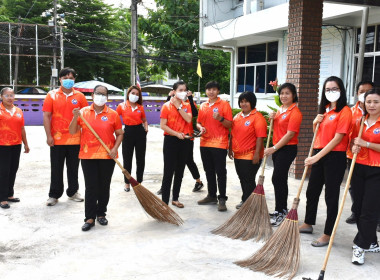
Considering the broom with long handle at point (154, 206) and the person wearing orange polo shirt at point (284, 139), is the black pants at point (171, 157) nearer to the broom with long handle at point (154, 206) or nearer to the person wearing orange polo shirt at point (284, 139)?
the broom with long handle at point (154, 206)

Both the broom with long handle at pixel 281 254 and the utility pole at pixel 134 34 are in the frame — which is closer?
the broom with long handle at pixel 281 254

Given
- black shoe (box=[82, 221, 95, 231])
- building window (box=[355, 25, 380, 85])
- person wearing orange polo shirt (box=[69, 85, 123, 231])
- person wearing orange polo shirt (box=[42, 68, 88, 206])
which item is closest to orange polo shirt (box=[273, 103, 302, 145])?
person wearing orange polo shirt (box=[69, 85, 123, 231])

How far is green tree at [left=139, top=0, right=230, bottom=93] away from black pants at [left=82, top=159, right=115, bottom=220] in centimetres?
1688

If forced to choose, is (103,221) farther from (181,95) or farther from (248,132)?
(248,132)

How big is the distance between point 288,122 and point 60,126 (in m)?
2.98

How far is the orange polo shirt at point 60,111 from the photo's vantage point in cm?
532

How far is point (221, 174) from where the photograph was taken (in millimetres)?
5227

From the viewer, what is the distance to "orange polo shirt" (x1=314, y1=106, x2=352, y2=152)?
3.82 m

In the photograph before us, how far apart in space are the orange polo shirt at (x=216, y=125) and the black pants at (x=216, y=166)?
0.27 ft

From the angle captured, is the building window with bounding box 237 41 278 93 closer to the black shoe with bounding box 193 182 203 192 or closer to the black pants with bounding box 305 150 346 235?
the black shoe with bounding box 193 182 203 192

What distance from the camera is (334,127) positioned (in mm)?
3920

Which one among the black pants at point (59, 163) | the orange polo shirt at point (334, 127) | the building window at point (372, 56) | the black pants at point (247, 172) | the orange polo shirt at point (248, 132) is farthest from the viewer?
the building window at point (372, 56)

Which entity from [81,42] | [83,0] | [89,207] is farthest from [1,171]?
[83,0]

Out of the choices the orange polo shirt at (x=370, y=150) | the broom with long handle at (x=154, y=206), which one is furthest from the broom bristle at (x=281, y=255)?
the broom with long handle at (x=154, y=206)
